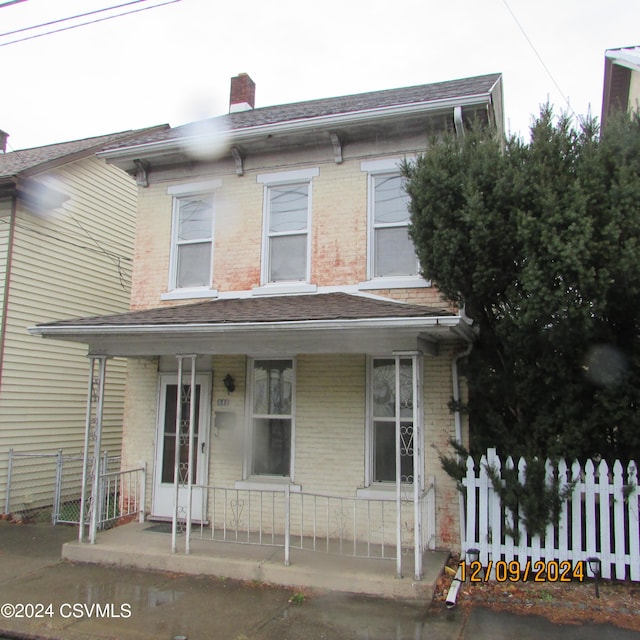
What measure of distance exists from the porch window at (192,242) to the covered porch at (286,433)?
33.7 inches

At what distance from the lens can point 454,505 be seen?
287 inches

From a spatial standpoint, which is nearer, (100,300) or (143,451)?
(143,451)

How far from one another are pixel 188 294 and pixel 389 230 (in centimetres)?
331

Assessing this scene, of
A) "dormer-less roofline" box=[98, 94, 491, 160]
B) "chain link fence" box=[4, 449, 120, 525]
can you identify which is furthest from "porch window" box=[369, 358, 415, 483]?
"chain link fence" box=[4, 449, 120, 525]

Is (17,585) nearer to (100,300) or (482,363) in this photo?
(482,363)

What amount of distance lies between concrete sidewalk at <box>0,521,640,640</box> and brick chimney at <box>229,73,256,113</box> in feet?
30.3

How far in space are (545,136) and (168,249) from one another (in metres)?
5.95

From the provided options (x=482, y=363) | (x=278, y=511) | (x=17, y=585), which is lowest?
(x=17, y=585)

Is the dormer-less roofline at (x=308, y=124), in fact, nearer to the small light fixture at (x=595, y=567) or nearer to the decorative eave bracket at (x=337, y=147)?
the decorative eave bracket at (x=337, y=147)

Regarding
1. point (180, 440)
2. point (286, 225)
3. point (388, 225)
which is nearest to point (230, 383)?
point (180, 440)

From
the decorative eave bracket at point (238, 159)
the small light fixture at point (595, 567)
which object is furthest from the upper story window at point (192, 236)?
the small light fixture at point (595, 567)

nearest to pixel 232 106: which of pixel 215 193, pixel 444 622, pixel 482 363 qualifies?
pixel 215 193

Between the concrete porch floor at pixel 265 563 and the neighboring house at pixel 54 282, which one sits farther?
the neighboring house at pixel 54 282

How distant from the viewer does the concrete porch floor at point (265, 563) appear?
605 cm
